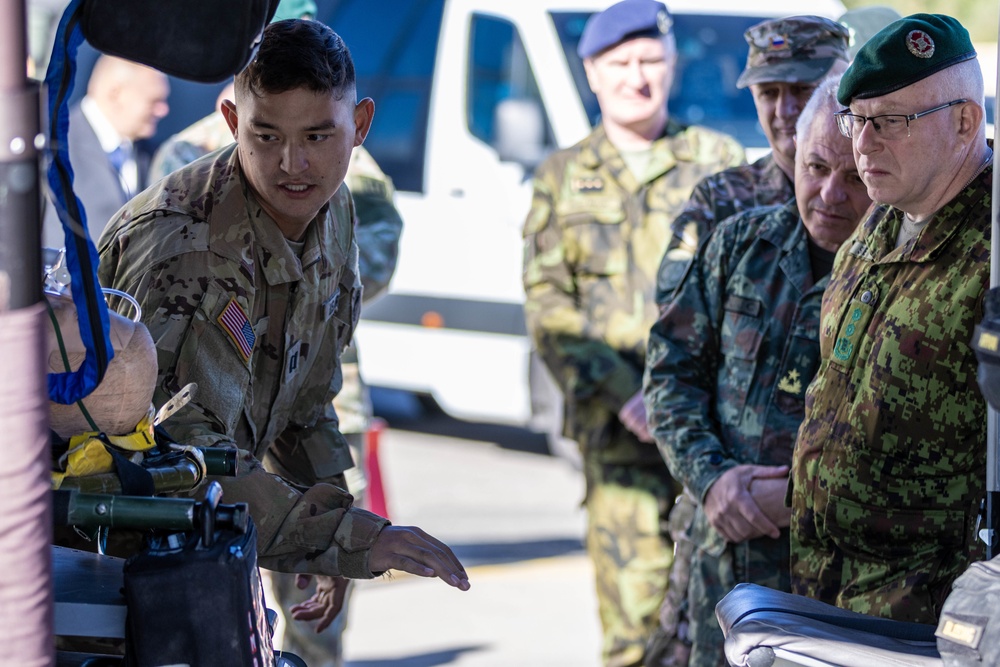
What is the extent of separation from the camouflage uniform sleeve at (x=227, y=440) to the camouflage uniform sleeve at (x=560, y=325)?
196 cm

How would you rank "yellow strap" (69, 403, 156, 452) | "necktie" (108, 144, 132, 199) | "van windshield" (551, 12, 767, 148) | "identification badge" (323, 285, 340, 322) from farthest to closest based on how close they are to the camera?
"van windshield" (551, 12, 767, 148) → "necktie" (108, 144, 132, 199) → "identification badge" (323, 285, 340, 322) → "yellow strap" (69, 403, 156, 452)

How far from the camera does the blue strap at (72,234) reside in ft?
5.58

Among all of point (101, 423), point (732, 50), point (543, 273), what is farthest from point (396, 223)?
point (732, 50)

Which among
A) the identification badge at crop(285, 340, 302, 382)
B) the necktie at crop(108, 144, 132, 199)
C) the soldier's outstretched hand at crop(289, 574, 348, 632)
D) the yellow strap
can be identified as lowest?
the soldier's outstretched hand at crop(289, 574, 348, 632)

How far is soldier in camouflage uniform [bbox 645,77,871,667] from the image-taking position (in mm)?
3002

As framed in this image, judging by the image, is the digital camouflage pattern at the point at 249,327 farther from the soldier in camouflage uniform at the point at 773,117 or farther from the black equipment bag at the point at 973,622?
the soldier in camouflage uniform at the point at 773,117

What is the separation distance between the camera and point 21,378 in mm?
→ 1478

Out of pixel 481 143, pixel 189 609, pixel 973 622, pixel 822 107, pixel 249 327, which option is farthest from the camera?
pixel 481 143

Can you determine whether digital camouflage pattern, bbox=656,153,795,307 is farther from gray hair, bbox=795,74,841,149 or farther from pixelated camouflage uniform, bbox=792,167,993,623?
pixelated camouflage uniform, bbox=792,167,993,623

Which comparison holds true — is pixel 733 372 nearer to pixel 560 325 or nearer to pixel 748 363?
pixel 748 363

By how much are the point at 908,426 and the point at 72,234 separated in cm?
147

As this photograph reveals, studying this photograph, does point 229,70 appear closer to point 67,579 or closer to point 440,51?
point 67,579

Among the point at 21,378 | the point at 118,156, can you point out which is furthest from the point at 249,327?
the point at 118,156

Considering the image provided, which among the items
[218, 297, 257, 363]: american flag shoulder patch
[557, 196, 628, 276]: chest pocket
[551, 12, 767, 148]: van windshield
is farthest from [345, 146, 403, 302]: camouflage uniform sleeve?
[551, 12, 767, 148]: van windshield
